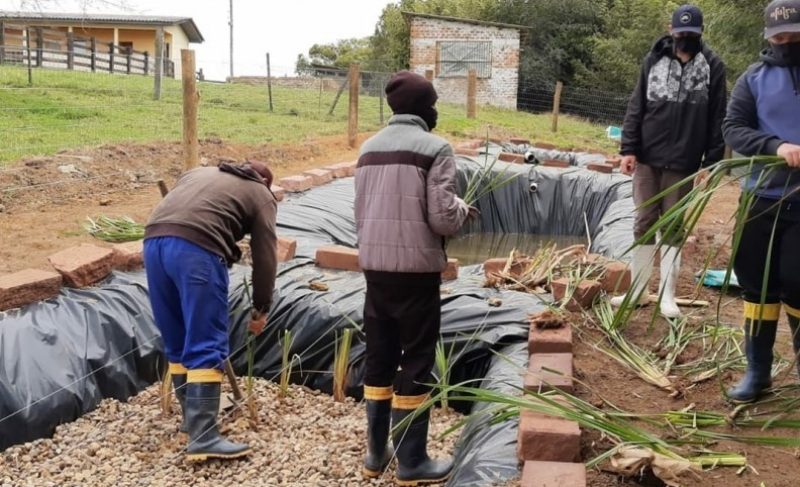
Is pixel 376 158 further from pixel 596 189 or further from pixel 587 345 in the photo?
pixel 596 189

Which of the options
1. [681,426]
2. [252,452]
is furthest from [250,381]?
[681,426]

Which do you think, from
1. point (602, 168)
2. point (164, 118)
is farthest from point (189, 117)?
point (164, 118)

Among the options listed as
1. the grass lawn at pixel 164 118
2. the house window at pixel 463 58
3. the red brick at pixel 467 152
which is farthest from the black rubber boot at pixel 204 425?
the house window at pixel 463 58

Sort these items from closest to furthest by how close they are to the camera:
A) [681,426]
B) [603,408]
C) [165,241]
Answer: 1. [681,426]
2. [603,408]
3. [165,241]

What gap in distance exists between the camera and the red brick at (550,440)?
2371mm

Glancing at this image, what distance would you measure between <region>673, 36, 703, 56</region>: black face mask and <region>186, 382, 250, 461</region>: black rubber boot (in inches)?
105

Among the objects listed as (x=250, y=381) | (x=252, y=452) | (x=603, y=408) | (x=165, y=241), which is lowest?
(x=252, y=452)

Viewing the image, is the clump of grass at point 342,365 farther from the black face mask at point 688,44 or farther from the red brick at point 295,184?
the red brick at point 295,184

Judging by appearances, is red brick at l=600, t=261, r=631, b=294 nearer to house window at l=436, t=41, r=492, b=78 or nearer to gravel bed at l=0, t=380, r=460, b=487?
gravel bed at l=0, t=380, r=460, b=487

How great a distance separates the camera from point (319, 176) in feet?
23.3

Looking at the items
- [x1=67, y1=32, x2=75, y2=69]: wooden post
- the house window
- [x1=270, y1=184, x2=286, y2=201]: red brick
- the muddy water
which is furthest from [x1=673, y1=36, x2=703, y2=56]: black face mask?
[x1=67, y1=32, x2=75, y2=69]: wooden post

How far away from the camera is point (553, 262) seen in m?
4.30

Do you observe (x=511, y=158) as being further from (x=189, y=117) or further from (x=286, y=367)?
(x=286, y=367)

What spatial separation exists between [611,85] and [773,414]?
858 inches
